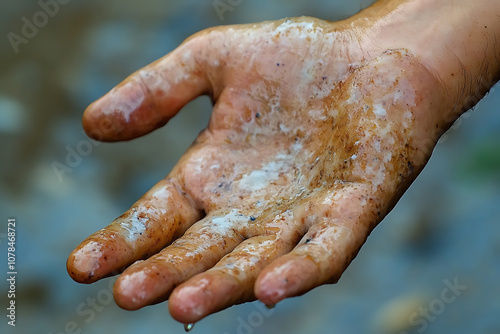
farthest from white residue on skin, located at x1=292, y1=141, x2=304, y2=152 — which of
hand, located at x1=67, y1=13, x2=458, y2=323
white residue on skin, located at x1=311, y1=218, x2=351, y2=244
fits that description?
white residue on skin, located at x1=311, y1=218, x2=351, y2=244

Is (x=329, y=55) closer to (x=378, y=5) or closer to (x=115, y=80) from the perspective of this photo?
(x=378, y=5)

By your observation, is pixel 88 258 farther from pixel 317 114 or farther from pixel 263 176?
pixel 317 114

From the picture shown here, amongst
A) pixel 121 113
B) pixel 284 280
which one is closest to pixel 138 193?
pixel 121 113

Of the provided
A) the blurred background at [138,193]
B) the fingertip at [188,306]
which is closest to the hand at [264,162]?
the fingertip at [188,306]

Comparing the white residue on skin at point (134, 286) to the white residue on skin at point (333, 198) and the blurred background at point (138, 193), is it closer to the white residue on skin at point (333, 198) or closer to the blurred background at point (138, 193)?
the white residue on skin at point (333, 198)

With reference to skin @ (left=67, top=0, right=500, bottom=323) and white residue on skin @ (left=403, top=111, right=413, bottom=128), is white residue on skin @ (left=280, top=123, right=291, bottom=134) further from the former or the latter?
A: white residue on skin @ (left=403, top=111, right=413, bottom=128)

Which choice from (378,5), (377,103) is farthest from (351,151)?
(378,5)
